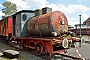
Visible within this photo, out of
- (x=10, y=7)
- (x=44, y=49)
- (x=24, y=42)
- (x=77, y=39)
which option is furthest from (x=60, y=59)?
(x=10, y=7)

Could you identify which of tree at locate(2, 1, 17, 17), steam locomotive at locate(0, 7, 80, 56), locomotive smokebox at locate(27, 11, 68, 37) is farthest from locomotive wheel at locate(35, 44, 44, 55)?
tree at locate(2, 1, 17, 17)

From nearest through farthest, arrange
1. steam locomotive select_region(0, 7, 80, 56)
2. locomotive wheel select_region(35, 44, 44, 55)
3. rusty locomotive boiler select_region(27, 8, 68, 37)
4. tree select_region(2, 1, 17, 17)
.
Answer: steam locomotive select_region(0, 7, 80, 56), rusty locomotive boiler select_region(27, 8, 68, 37), locomotive wheel select_region(35, 44, 44, 55), tree select_region(2, 1, 17, 17)

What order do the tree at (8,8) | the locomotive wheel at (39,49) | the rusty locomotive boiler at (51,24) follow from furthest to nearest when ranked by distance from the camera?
the tree at (8,8) < the locomotive wheel at (39,49) < the rusty locomotive boiler at (51,24)

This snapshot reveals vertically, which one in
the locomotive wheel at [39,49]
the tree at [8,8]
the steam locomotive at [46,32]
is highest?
the tree at [8,8]

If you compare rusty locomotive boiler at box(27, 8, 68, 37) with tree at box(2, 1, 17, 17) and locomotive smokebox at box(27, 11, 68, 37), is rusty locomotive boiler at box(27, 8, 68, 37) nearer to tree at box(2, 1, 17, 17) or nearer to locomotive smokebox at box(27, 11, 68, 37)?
locomotive smokebox at box(27, 11, 68, 37)

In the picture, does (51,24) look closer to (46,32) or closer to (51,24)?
(51,24)

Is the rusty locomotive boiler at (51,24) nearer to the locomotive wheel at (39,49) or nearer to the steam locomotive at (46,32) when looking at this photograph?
the steam locomotive at (46,32)

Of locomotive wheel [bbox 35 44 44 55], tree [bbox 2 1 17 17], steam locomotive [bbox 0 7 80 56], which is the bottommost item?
locomotive wheel [bbox 35 44 44 55]

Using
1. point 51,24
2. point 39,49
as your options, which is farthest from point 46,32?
point 39,49

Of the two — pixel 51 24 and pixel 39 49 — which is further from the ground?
pixel 51 24

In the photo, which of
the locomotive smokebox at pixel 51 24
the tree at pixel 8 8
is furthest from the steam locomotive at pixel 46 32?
the tree at pixel 8 8

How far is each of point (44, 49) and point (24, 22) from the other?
11.0 ft

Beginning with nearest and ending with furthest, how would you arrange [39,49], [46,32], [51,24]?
[51,24] → [46,32] → [39,49]

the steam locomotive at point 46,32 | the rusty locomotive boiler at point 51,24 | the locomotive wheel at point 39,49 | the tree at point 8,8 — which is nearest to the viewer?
the steam locomotive at point 46,32
